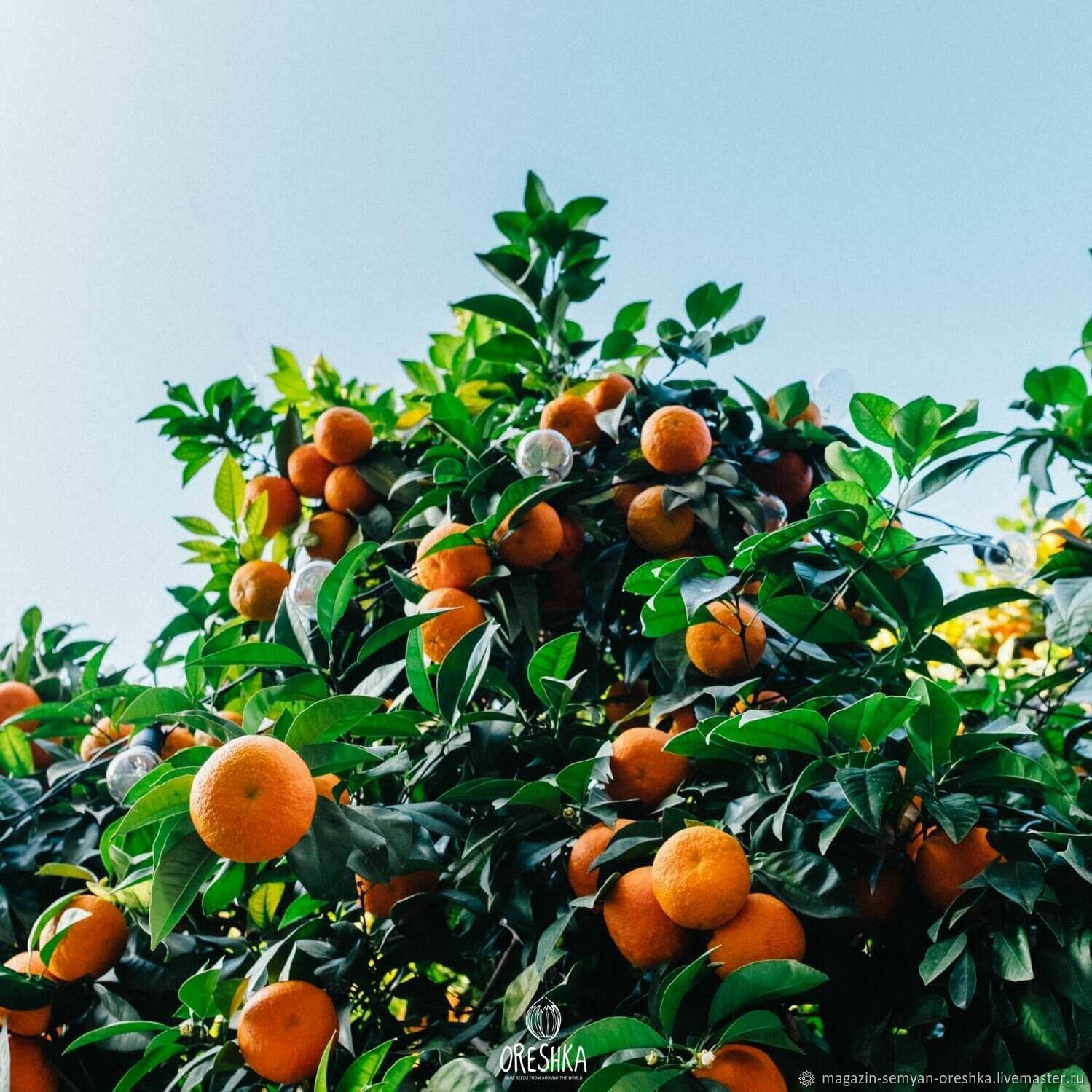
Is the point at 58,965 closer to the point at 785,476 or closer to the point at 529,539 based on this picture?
the point at 529,539

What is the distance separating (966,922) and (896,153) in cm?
240

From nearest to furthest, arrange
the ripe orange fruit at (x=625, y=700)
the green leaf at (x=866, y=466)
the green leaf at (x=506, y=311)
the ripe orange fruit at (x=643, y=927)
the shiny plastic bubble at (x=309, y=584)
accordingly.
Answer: the ripe orange fruit at (x=643, y=927)
the green leaf at (x=866, y=466)
the shiny plastic bubble at (x=309, y=584)
the ripe orange fruit at (x=625, y=700)
the green leaf at (x=506, y=311)

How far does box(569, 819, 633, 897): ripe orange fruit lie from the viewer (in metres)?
1.00

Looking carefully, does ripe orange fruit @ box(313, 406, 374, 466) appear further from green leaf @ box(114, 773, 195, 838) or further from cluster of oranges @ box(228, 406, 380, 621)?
green leaf @ box(114, 773, 195, 838)

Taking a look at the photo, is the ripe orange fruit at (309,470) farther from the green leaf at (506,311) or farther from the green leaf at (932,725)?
the green leaf at (932,725)

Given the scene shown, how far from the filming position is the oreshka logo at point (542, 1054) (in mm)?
882

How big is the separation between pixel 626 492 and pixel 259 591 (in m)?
0.66

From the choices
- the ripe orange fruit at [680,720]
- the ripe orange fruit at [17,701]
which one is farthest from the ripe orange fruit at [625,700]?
the ripe orange fruit at [17,701]

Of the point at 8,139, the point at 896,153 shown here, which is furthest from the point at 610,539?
the point at 8,139

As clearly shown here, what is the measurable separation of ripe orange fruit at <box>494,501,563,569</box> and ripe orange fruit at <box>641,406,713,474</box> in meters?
0.19

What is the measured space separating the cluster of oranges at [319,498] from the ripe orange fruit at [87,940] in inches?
21.1

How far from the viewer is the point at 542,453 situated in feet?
4.50

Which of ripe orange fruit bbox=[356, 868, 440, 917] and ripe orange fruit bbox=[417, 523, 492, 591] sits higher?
ripe orange fruit bbox=[417, 523, 492, 591]

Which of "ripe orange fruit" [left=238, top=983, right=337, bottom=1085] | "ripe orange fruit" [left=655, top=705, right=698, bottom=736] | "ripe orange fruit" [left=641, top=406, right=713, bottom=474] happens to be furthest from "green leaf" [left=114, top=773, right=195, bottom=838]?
"ripe orange fruit" [left=641, top=406, right=713, bottom=474]
